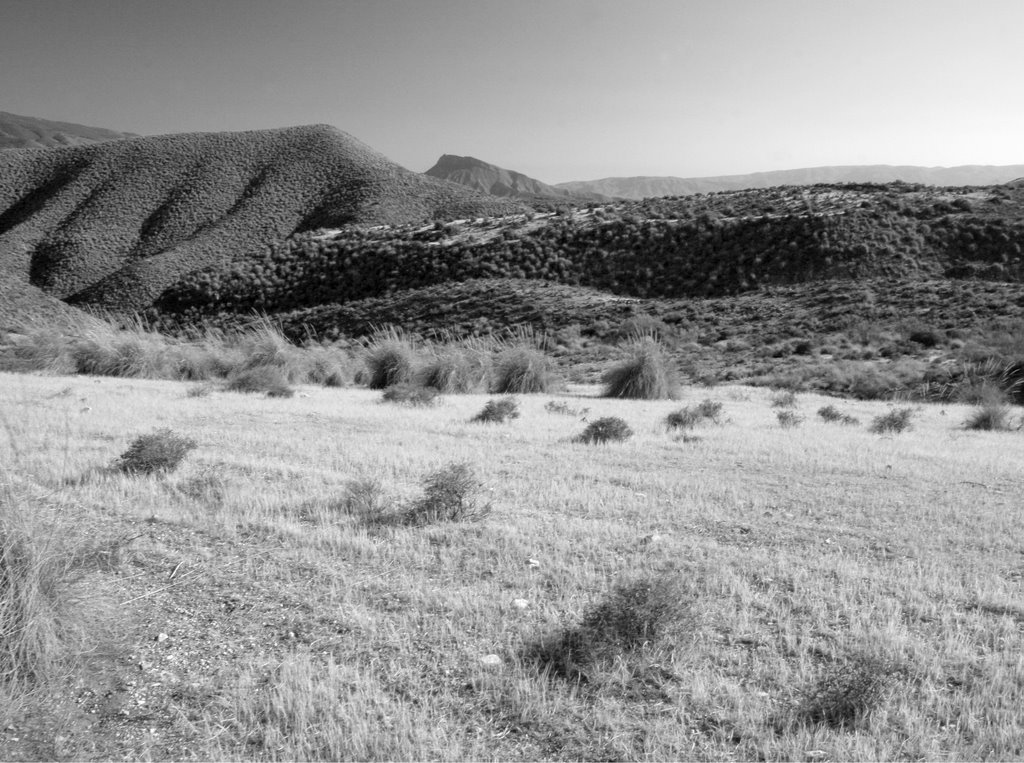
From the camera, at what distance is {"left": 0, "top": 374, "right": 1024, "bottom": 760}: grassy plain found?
10.9 ft

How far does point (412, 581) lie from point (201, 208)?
284 feet

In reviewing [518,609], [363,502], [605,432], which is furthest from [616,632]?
[605,432]

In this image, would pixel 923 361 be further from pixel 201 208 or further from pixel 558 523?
pixel 201 208

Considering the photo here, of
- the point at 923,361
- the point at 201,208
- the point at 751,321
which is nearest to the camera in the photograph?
the point at 923,361

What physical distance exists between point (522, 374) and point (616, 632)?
654 inches

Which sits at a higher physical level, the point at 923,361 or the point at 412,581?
the point at 412,581

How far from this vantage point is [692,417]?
1293 centimetres

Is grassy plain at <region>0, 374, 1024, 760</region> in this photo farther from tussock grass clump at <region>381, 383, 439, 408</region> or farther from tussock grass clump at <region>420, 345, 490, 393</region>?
tussock grass clump at <region>420, 345, 490, 393</region>

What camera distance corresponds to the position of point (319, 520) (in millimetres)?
6301

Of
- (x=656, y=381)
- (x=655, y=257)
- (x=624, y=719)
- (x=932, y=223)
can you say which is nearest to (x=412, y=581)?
(x=624, y=719)

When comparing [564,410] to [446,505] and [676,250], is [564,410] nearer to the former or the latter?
[446,505]

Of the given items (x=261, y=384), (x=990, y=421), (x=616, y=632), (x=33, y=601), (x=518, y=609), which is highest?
(x=33, y=601)

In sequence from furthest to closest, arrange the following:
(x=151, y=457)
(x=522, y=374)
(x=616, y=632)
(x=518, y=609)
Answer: (x=522, y=374)
(x=151, y=457)
(x=518, y=609)
(x=616, y=632)

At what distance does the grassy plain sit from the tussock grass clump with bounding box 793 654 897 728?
2cm
